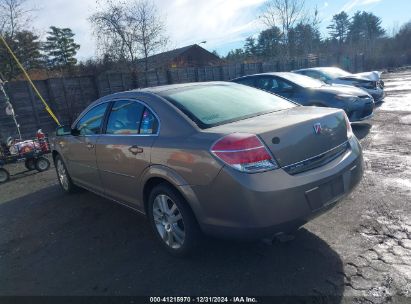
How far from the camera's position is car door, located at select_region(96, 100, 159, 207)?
135 inches

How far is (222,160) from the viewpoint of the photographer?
2.62 metres

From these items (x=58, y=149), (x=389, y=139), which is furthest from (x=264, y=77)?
(x=58, y=149)

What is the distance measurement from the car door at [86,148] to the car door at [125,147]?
199 mm

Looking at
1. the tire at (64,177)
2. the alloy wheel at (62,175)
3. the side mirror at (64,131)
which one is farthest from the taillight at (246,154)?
the alloy wheel at (62,175)

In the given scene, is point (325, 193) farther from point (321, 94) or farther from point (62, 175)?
point (321, 94)

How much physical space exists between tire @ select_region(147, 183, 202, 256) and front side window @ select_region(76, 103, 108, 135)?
151 cm

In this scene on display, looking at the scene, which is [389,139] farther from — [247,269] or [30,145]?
[30,145]

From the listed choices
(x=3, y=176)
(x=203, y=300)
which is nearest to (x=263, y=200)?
(x=203, y=300)

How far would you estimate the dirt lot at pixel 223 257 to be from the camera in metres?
2.69

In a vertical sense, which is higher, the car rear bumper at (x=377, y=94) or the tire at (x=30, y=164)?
the car rear bumper at (x=377, y=94)

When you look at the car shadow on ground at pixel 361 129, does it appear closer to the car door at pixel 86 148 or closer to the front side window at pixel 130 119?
the front side window at pixel 130 119

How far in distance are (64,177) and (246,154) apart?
13.9 feet

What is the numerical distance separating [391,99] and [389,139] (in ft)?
22.1

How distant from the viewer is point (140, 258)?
3.38 m
